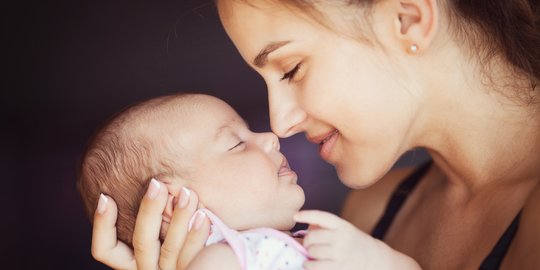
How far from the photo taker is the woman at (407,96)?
141 cm

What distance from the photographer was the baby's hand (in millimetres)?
1366

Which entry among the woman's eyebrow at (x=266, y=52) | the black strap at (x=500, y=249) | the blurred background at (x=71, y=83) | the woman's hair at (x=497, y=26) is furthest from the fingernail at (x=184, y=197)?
the blurred background at (x=71, y=83)

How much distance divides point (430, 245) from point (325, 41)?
66 cm

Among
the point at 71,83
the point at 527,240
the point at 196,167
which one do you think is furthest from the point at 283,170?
the point at 71,83

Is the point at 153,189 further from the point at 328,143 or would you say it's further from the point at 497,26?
the point at 497,26

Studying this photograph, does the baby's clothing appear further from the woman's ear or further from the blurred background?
the blurred background

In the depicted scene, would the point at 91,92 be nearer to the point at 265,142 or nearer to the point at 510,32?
the point at 265,142

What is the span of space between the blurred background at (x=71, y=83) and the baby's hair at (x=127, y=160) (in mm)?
1642

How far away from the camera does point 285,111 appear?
1.54 meters

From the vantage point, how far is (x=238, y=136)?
5.38ft

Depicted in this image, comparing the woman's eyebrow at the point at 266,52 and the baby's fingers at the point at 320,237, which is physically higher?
the woman's eyebrow at the point at 266,52

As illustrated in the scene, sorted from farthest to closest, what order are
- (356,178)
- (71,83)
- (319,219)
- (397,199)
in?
(71,83), (397,199), (356,178), (319,219)

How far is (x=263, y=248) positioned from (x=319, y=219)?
0.15m

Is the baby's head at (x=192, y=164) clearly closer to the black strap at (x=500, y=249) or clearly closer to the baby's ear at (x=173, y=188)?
the baby's ear at (x=173, y=188)
